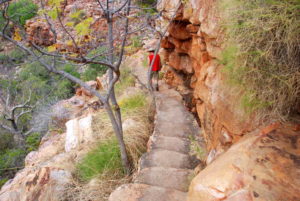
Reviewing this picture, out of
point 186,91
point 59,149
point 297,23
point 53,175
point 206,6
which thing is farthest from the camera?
point 186,91

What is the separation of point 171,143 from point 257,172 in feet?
7.98

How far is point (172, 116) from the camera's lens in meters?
4.81

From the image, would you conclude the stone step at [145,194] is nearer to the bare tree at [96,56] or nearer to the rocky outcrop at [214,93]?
the rocky outcrop at [214,93]

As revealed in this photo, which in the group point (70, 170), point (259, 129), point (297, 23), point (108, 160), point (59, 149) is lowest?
point (59, 149)

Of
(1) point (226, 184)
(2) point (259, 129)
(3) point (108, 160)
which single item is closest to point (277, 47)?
(2) point (259, 129)

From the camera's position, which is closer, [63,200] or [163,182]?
[163,182]

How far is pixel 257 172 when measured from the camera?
1.52 meters

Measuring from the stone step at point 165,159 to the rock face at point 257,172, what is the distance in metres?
1.66

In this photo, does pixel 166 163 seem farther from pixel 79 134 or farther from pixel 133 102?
pixel 79 134

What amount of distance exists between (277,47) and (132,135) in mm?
3196

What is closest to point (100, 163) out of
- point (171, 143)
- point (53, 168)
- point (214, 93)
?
point (53, 168)

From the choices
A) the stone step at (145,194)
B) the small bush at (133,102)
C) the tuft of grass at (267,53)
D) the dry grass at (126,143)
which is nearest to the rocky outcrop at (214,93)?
the tuft of grass at (267,53)

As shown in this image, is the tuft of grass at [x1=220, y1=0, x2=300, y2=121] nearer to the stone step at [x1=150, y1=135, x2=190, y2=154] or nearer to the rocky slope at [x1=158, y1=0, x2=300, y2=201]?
the rocky slope at [x1=158, y1=0, x2=300, y2=201]

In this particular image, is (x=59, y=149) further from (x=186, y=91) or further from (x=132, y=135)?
(x=186, y=91)
